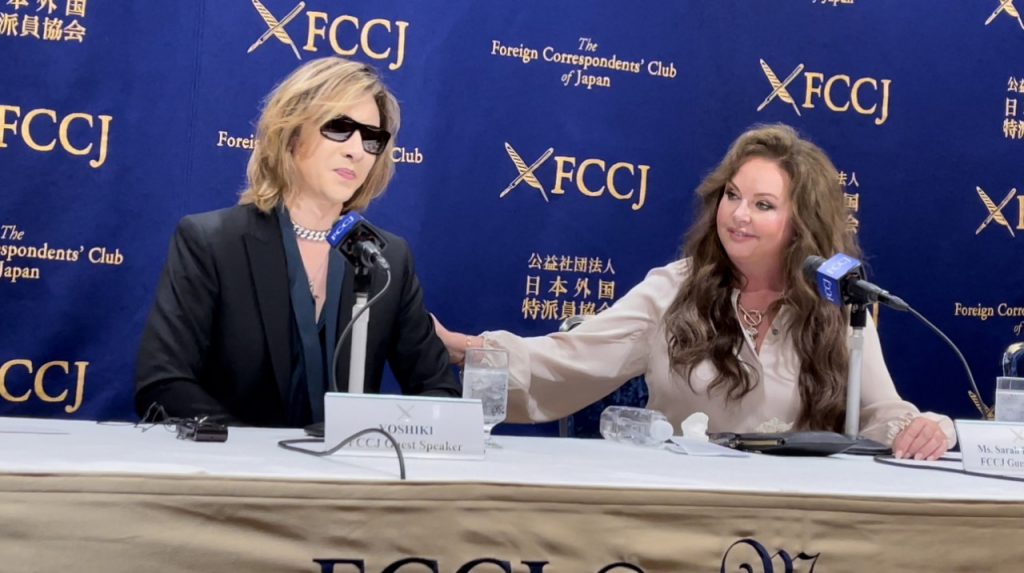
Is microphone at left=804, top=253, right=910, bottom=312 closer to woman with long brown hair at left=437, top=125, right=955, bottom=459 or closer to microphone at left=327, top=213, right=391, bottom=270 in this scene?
woman with long brown hair at left=437, top=125, right=955, bottom=459

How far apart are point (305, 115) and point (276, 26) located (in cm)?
43

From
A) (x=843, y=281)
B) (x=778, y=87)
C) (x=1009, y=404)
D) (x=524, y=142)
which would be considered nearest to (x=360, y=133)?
(x=524, y=142)

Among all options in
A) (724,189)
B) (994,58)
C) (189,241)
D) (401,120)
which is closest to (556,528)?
(189,241)

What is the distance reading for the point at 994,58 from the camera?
358cm

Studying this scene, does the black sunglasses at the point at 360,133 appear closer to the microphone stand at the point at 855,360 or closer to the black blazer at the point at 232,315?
the black blazer at the point at 232,315

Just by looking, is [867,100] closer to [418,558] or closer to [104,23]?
[104,23]

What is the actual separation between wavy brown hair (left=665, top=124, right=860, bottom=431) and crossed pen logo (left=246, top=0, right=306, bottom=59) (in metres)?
1.17

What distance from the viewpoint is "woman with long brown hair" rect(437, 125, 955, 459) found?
8.51 ft

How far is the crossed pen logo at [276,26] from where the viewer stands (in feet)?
9.73

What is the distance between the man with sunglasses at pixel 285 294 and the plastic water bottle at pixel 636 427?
58 cm

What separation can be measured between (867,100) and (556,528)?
8.51ft

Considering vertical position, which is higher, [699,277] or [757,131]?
[757,131]

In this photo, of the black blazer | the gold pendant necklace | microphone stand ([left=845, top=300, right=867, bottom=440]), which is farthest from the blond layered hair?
microphone stand ([left=845, top=300, right=867, bottom=440])

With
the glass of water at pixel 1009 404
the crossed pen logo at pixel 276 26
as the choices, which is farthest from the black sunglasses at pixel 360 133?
the glass of water at pixel 1009 404
